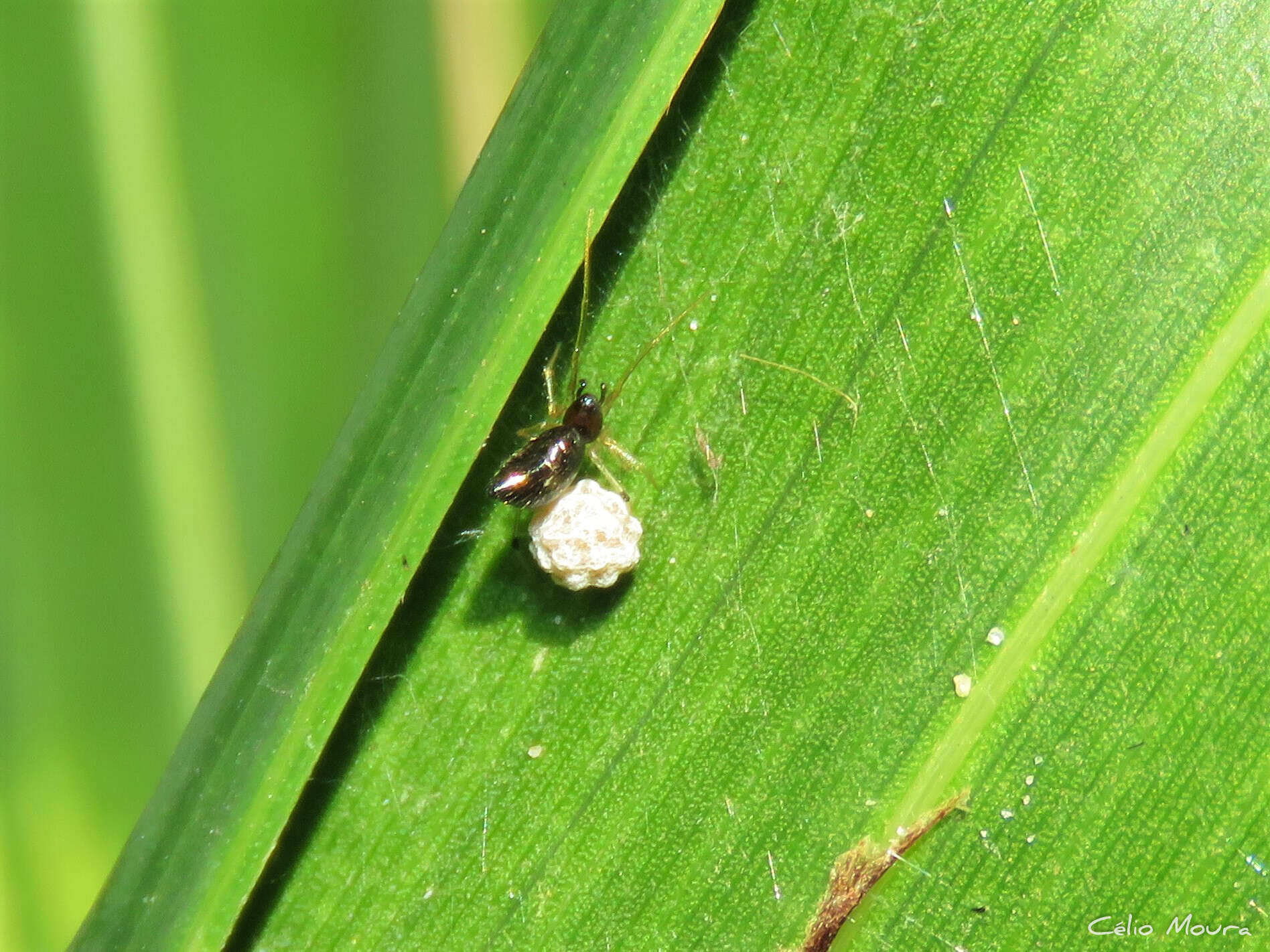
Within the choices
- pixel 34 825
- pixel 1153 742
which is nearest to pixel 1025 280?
pixel 1153 742

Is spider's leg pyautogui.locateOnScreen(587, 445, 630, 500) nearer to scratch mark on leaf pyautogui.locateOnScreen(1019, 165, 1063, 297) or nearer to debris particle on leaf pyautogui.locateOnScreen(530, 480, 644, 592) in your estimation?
debris particle on leaf pyautogui.locateOnScreen(530, 480, 644, 592)

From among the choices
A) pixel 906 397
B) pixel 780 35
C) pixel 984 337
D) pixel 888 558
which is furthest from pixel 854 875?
pixel 780 35

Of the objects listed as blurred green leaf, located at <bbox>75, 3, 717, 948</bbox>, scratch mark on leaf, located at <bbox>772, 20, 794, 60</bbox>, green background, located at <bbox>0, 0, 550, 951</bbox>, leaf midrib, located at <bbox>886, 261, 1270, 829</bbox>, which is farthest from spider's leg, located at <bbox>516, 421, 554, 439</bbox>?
green background, located at <bbox>0, 0, 550, 951</bbox>

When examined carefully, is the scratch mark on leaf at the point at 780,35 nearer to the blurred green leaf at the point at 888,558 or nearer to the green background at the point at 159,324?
the blurred green leaf at the point at 888,558

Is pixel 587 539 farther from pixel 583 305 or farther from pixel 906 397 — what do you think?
pixel 906 397

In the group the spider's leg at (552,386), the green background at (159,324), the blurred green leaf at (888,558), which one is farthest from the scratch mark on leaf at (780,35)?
the green background at (159,324)
